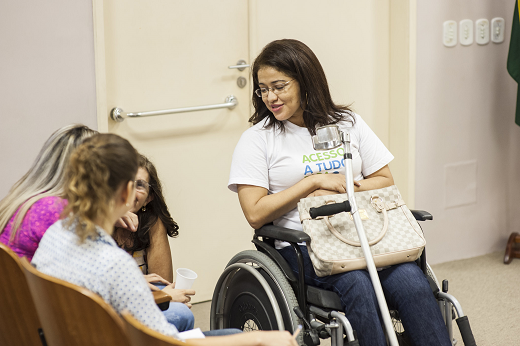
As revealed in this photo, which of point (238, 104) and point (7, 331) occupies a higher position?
point (238, 104)

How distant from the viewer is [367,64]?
3.13 meters

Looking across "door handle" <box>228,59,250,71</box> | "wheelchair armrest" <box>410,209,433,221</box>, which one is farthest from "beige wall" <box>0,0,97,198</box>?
"wheelchair armrest" <box>410,209,433,221</box>

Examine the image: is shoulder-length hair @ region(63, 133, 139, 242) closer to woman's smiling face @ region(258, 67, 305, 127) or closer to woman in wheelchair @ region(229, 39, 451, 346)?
woman in wheelchair @ region(229, 39, 451, 346)

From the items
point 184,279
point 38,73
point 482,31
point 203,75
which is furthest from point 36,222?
point 482,31

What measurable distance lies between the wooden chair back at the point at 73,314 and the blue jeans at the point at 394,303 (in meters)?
0.78

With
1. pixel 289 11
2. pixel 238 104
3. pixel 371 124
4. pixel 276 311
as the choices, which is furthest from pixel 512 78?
pixel 276 311

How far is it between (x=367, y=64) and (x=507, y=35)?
874 mm

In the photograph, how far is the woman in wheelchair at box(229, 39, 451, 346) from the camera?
1.76m

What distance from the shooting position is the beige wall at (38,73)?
231cm

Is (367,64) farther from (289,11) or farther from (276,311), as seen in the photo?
(276,311)

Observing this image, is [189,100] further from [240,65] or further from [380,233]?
[380,233]

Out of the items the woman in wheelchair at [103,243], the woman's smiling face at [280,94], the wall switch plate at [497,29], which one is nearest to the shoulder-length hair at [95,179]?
the woman in wheelchair at [103,243]

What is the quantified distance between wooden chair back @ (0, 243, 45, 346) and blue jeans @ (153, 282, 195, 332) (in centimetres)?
37

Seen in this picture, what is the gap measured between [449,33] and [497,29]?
344 mm
